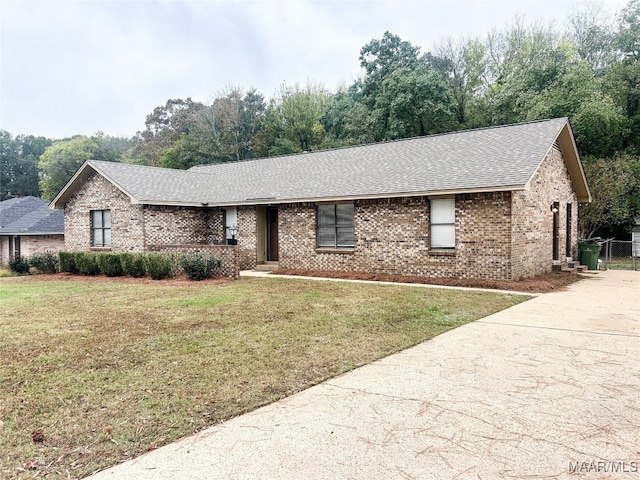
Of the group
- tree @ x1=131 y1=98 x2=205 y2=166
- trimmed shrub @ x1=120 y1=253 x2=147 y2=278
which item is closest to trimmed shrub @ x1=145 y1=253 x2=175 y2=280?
trimmed shrub @ x1=120 y1=253 x2=147 y2=278

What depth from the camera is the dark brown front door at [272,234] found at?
1853cm

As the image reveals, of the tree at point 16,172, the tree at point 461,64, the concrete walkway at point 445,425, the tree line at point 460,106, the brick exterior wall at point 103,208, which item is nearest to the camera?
the concrete walkway at point 445,425

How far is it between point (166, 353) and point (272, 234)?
1289cm

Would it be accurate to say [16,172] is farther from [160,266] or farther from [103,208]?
[160,266]

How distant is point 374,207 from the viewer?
14.9 metres

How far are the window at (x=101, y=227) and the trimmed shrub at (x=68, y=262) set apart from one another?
1.84 meters

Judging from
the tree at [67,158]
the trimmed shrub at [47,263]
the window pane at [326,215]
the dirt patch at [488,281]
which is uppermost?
the tree at [67,158]

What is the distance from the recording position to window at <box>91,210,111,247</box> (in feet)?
62.2

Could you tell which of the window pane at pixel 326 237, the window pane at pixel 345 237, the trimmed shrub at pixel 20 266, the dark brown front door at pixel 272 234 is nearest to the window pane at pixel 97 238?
the trimmed shrub at pixel 20 266

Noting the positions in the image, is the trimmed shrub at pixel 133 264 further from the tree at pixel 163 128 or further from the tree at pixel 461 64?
the tree at pixel 163 128

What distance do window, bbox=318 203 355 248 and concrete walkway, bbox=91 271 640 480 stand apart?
9.73m

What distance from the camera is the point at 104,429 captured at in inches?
144

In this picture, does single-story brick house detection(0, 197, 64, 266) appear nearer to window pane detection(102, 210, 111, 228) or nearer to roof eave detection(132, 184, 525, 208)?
window pane detection(102, 210, 111, 228)

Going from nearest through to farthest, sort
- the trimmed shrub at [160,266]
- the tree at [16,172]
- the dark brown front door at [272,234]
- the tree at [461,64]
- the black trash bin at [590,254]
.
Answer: the trimmed shrub at [160,266], the black trash bin at [590,254], the dark brown front door at [272,234], the tree at [461,64], the tree at [16,172]
